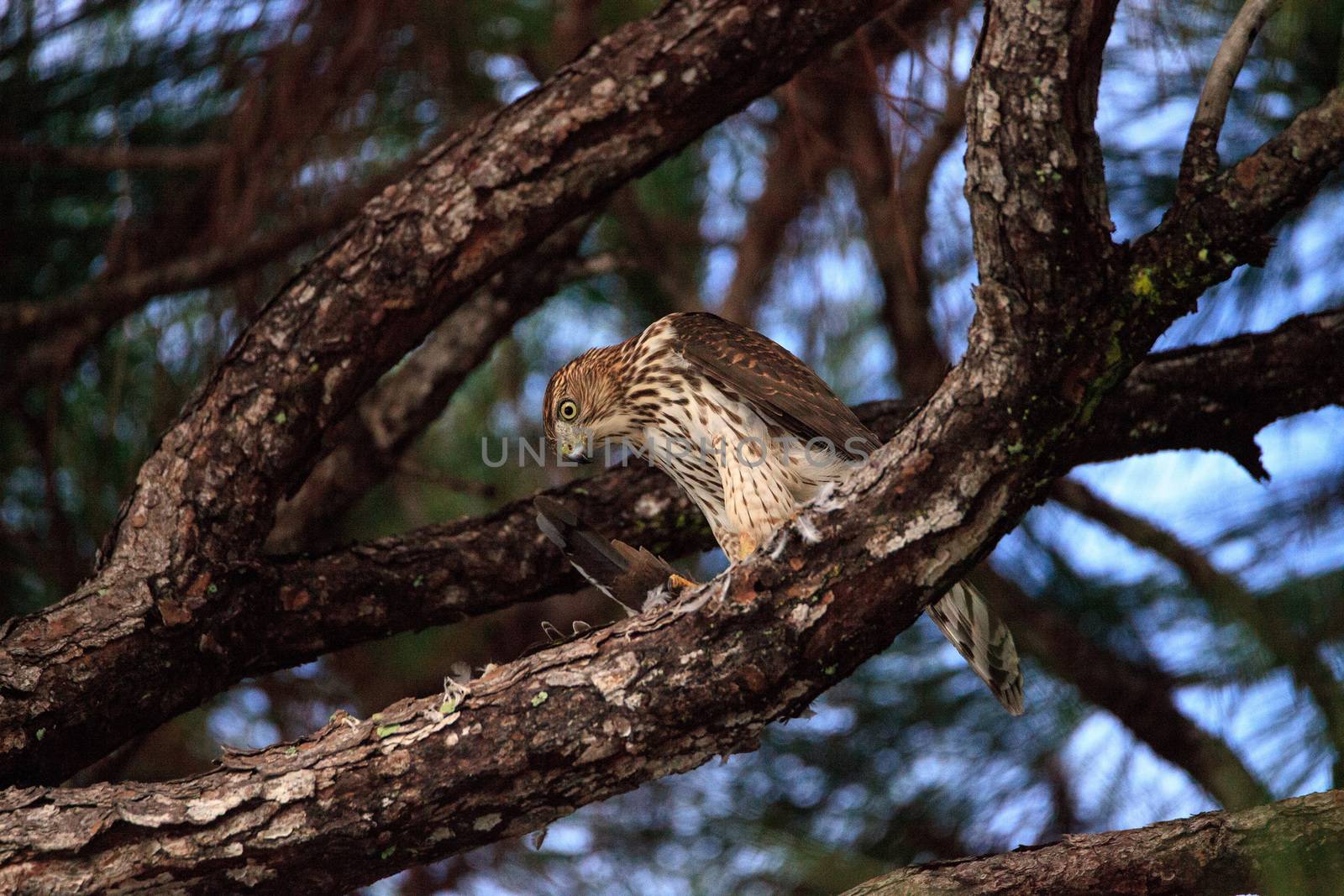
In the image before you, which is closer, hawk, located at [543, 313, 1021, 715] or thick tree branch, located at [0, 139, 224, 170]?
hawk, located at [543, 313, 1021, 715]

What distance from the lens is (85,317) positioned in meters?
4.16

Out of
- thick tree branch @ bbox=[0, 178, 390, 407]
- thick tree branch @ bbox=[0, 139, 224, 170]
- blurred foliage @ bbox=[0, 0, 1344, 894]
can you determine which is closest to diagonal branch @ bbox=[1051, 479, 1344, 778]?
blurred foliage @ bbox=[0, 0, 1344, 894]

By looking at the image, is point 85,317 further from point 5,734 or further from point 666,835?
point 666,835

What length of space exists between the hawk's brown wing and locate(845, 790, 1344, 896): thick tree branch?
1106 mm

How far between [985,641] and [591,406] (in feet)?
4.33

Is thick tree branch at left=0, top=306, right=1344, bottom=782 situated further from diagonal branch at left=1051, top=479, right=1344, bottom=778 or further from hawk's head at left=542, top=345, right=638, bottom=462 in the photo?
diagonal branch at left=1051, top=479, right=1344, bottom=778

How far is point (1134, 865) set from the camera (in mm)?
2346

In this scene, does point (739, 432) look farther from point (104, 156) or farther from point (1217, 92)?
point (104, 156)

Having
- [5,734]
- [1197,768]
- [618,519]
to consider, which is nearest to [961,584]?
[618,519]

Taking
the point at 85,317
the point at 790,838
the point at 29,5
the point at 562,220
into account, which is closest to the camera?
the point at 790,838

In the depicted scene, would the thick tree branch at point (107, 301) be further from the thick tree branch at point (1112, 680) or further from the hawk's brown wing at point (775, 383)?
the thick tree branch at point (1112, 680)

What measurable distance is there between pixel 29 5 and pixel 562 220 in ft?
6.49

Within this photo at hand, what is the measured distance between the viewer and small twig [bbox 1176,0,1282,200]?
2326 millimetres

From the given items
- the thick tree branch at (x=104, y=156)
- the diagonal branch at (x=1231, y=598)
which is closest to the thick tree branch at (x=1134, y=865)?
the diagonal branch at (x=1231, y=598)
